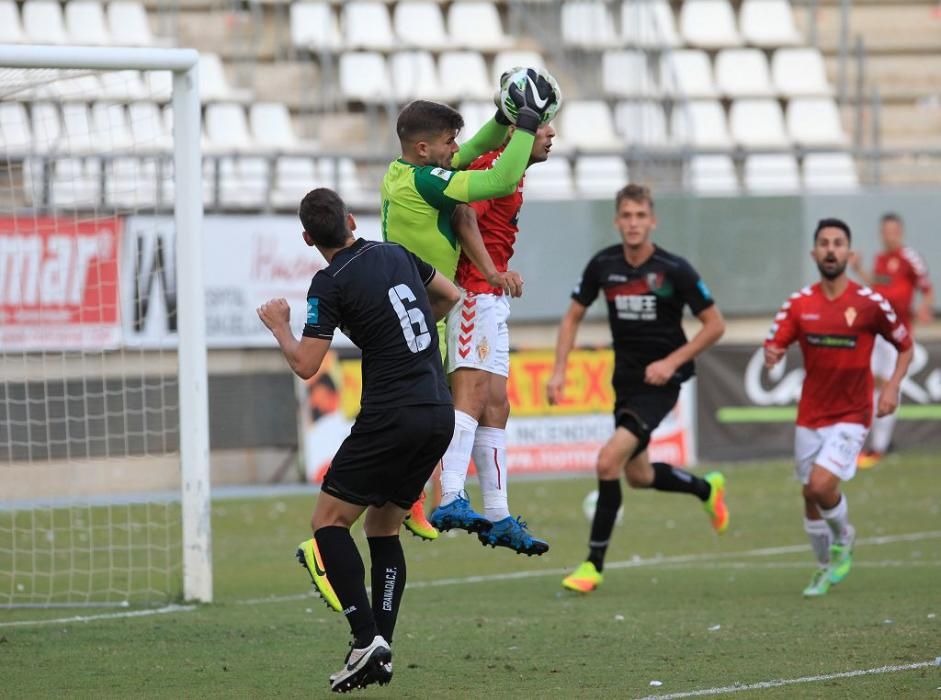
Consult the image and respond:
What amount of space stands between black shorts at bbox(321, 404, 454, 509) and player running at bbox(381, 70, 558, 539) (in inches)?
25.7

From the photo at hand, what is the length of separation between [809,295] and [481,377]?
130 inches

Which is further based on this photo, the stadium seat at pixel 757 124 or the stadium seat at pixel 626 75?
the stadium seat at pixel 757 124

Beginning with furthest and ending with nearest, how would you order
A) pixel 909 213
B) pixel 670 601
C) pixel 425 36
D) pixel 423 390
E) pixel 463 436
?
pixel 425 36 → pixel 909 213 → pixel 670 601 → pixel 463 436 → pixel 423 390

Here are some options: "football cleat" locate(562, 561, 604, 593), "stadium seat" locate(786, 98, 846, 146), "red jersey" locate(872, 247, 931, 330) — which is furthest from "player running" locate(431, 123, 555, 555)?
"stadium seat" locate(786, 98, 846, 146)

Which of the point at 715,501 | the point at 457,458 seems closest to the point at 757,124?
the point at 715,501

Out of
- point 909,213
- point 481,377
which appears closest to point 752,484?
point 909,213

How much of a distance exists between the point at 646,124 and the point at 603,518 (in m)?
11.2

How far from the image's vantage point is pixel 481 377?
784 centimetres

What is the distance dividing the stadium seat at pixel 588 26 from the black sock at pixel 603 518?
1199 cm

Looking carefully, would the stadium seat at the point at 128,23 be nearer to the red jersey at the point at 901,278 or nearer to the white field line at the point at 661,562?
the red jersey at the point at 901,278

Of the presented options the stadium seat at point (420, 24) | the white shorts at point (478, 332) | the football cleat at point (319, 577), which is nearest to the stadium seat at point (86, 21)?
the stadium seat at point (420, 24)

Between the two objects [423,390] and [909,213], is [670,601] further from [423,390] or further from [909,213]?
[909,213]

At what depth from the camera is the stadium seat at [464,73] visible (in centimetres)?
2094

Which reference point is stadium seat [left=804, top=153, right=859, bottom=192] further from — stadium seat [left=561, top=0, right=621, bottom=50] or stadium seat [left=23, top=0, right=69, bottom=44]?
stadium seat [left=23, top=0, right=69, bottom=44]
